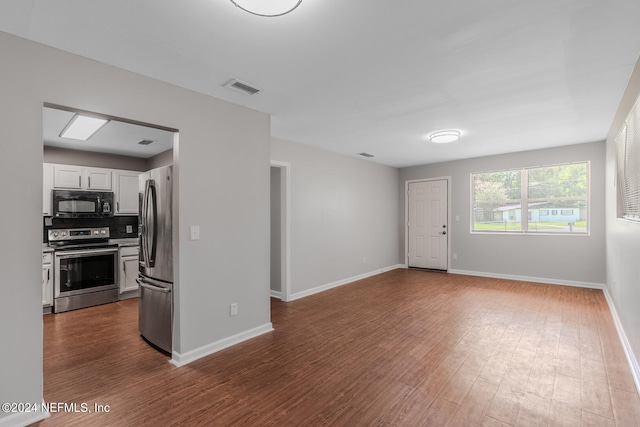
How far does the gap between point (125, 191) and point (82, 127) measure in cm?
182

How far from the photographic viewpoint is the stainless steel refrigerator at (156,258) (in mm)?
2891

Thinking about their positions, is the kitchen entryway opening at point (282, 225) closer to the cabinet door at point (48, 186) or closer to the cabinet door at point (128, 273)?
the cabinet door at point (128, 273)

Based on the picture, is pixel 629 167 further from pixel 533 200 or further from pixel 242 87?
pixel 242 87

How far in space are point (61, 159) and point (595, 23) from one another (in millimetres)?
6469

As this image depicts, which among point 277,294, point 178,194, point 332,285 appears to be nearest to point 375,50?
point 178,194

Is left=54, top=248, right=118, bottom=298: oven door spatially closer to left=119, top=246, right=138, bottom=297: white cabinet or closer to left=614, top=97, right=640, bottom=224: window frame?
left=119, top=246, right=138, bottom=297: white cabinet

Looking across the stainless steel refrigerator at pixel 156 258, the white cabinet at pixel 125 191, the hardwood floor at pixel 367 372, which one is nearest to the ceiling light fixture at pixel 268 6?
the stainless steel refrigerator at pixel 156 258

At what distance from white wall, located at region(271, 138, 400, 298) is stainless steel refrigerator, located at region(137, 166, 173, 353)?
1.84 metres

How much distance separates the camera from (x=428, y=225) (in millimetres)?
7180

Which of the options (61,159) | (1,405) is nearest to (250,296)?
(1,405)

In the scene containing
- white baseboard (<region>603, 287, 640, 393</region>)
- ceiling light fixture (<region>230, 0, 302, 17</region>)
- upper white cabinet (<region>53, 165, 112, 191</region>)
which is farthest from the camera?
upper white cabinet (<region>53, 165, 112, 191</region>)

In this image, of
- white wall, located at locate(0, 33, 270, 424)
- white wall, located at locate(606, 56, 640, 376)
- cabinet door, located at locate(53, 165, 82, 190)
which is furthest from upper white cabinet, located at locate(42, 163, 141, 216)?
white wall, located at locate(606, 56, 640, 376)

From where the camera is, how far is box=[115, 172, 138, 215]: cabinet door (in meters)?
5.24

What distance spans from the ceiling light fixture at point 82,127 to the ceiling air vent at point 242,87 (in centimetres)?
154
